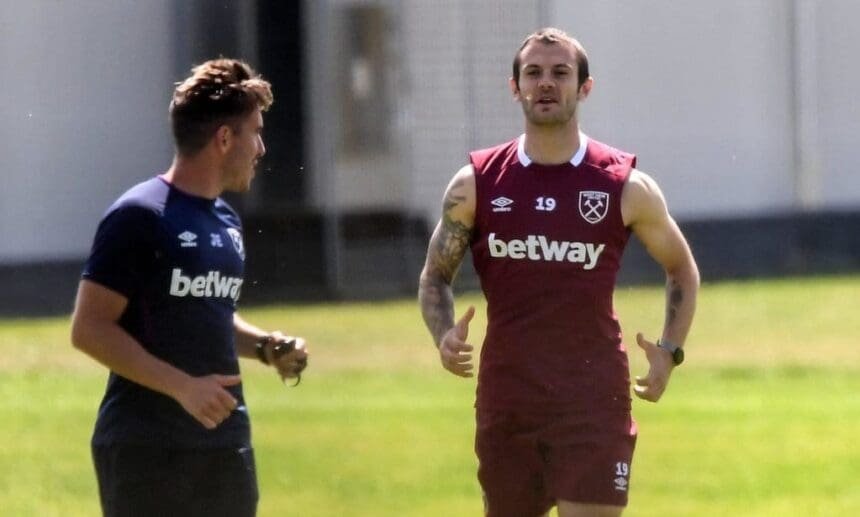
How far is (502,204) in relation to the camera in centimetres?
536

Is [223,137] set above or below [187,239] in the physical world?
above

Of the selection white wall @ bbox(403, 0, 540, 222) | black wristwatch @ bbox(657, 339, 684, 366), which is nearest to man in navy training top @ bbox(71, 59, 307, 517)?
black wristwatch @ bbox(657, 339, 684, 366)

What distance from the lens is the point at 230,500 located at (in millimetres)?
4934

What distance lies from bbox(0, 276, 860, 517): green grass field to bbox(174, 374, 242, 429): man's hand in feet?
11.7

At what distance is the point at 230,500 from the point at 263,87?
1.18 m

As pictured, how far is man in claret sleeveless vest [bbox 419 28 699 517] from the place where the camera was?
5297 mm

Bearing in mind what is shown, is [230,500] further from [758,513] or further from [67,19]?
[67,19]

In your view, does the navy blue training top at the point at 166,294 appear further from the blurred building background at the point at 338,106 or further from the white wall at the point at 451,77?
the white wall at the point at 451,77

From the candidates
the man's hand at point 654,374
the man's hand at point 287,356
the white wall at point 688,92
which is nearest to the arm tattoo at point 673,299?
the man's hand at point 654,374

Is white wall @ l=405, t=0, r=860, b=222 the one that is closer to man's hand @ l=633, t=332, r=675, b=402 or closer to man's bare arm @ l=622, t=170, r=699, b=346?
man's bare arm @ l=622, t=170, r=699, b=346

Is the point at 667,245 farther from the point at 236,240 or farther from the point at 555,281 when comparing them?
the point at 236,240

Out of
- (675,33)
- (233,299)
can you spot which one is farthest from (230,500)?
(675,33)

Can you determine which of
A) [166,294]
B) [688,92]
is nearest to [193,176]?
[166,294]

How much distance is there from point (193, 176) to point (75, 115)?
684 inches
